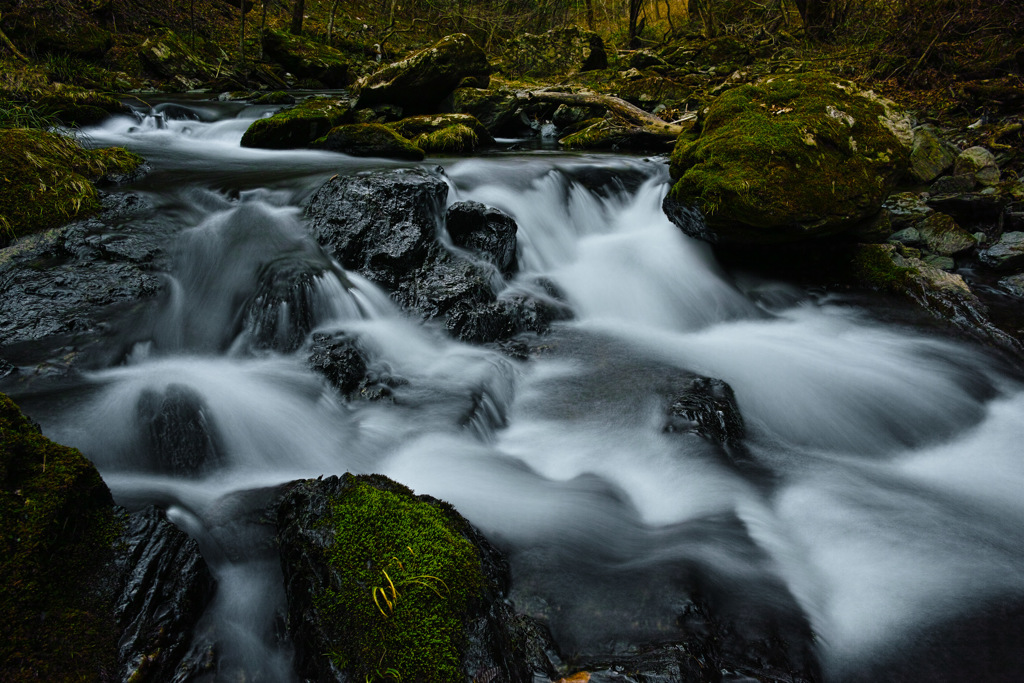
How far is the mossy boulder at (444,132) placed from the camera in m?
9.91

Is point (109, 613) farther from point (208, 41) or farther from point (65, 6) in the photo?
point (208, 41)

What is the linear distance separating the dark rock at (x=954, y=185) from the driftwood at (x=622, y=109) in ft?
12.9

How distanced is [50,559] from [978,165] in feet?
35.5

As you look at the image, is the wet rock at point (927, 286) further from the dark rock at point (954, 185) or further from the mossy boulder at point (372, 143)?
the mossy boulder at point (372, 143)

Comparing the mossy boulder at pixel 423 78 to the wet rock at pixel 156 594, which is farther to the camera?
the mossy boulder at pixel 423 78

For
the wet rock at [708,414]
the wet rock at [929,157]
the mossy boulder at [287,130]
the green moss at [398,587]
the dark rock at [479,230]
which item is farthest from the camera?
the mossy boulder at [287,130]

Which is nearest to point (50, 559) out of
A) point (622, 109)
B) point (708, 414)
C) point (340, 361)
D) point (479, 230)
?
point (340, 361)

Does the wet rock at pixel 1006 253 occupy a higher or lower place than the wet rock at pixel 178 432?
higher

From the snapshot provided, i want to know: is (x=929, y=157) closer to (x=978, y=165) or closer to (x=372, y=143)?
(x=978, y=165)

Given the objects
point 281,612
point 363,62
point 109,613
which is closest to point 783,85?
point 281,612

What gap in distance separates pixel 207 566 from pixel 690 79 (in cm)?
1563

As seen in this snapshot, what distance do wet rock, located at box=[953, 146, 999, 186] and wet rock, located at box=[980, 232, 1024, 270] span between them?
1346 mm

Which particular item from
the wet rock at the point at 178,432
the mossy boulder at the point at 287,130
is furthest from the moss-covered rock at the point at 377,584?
the mossy boulder at the point at 287,130

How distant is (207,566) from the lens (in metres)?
2.51
